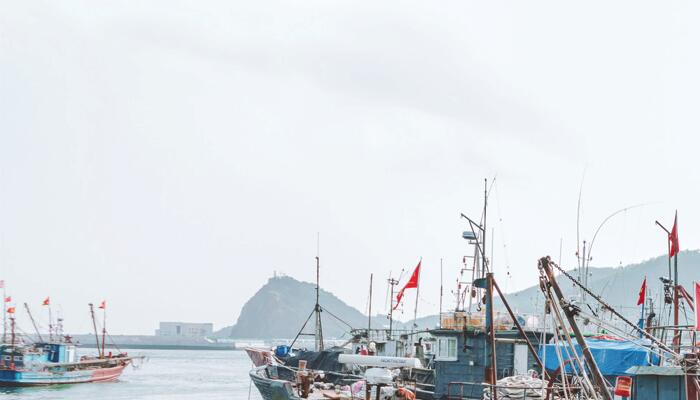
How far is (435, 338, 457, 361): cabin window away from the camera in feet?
129

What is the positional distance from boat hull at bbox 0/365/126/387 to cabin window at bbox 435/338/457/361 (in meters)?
58.7

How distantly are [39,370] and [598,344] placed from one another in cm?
6568

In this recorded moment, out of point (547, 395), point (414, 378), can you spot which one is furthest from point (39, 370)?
point (547, 395)

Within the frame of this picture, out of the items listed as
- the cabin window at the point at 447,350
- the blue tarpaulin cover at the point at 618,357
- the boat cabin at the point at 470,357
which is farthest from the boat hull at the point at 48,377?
the blue tarpaulin cover at the point at 618,357

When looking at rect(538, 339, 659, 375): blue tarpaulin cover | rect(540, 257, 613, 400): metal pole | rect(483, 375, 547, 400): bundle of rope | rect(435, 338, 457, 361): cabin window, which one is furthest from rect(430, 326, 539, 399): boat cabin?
rect(540, 257, 613, 400): metal pole

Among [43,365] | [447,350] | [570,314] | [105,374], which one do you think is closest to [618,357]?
[447,350]

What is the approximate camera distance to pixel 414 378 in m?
43.5

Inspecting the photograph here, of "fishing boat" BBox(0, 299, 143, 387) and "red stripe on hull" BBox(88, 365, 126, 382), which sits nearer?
"fishing boat" BBox(0, 299, 143, 387)

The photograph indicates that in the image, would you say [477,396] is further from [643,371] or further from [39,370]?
[39,370]

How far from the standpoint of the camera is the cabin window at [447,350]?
39344 mm

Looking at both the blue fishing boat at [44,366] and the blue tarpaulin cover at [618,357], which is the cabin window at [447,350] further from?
the blue fishing boat at [44,366]

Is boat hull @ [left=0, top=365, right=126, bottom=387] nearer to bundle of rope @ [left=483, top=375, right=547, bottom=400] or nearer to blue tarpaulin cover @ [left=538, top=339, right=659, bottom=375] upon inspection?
blue tarpaulin cover @ [left=538, top=339, right=659, bottom=375]

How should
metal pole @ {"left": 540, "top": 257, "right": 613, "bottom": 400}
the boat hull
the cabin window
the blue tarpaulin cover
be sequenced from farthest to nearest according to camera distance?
the boat hull, the cabin window, the blue tarpaulin cover, metal pole @ {"left": 540, "top": 257, "right": 613, "bottom": 400}

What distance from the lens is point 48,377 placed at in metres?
87.1
